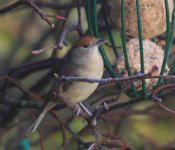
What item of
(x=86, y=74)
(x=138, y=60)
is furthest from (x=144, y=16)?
(x=86, y=74)

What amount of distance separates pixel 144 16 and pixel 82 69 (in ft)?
1.44

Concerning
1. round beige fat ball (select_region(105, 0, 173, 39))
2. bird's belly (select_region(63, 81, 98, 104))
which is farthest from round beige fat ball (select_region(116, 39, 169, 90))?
bird's belly (select_region(63, 81, 98, 104))

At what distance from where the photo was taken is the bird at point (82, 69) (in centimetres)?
338

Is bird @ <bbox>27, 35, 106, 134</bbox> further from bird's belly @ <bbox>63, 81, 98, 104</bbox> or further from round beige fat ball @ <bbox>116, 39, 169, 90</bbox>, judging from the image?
round beige fat ball @ <bbox>116, 39, 169, 90</bbox>

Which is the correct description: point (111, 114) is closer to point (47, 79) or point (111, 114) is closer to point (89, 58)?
point (47, 79)

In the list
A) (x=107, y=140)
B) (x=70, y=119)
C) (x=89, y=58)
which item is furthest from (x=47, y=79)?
(x=107, y=140)

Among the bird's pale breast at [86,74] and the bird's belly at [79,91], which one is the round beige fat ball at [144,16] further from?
the bird's belly at [79,91]

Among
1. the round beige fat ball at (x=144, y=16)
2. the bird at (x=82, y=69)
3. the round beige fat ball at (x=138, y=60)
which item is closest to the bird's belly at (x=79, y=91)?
the bird at (x=82, y=69)

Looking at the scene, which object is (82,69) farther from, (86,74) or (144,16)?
(144,16)

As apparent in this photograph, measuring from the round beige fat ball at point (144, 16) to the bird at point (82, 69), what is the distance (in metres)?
0.20

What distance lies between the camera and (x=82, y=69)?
3484 mm

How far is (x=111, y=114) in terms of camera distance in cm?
435

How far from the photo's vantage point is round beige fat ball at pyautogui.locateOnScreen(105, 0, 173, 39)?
134 inches

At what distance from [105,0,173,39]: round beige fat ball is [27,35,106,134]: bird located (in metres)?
0.20
